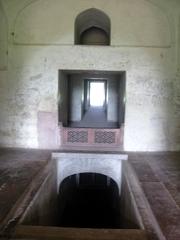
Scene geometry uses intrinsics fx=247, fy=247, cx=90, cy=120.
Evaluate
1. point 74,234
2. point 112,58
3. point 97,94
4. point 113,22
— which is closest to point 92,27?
point 113,22

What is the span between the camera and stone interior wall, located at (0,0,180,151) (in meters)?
6.67

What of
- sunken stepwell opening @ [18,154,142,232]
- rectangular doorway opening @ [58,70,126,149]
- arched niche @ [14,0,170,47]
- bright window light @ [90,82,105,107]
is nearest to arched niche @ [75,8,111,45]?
arched niche @ [14,0,170,47]

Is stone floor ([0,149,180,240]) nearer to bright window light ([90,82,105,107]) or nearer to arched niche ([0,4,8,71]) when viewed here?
arched niche ([0,4,8,71])

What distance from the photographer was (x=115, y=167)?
6.26 m

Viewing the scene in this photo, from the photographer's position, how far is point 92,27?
27.3 ft

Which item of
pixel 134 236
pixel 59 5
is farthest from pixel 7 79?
pixel 134 236

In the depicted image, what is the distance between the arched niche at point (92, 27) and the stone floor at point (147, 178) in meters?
3.68

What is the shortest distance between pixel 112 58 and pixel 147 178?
141 inches

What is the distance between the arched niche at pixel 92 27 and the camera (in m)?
7.00

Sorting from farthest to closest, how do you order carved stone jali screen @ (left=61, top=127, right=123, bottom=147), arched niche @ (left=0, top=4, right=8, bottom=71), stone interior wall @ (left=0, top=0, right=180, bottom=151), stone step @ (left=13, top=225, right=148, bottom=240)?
carved stone jali screen @ (left=61, top=127, right=123, bottom=147) < arched niche @ (left=0, top=4, right=8, bottom=71) < stone interior wall @ (left=0, top=0, right=180, bottom=151) < stone step @ (left=13, top=225, right=148, bottom=240)

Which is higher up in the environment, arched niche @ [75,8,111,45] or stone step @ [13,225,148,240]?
arched niche @ [75,8,111,45]

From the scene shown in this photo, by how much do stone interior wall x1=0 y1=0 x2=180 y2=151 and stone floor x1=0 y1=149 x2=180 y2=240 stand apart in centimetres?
85

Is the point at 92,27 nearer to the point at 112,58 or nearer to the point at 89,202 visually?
the point at 112,58

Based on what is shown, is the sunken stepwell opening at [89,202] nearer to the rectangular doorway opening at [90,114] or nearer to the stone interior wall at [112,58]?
the rectangular doorway opening at [90,114]
